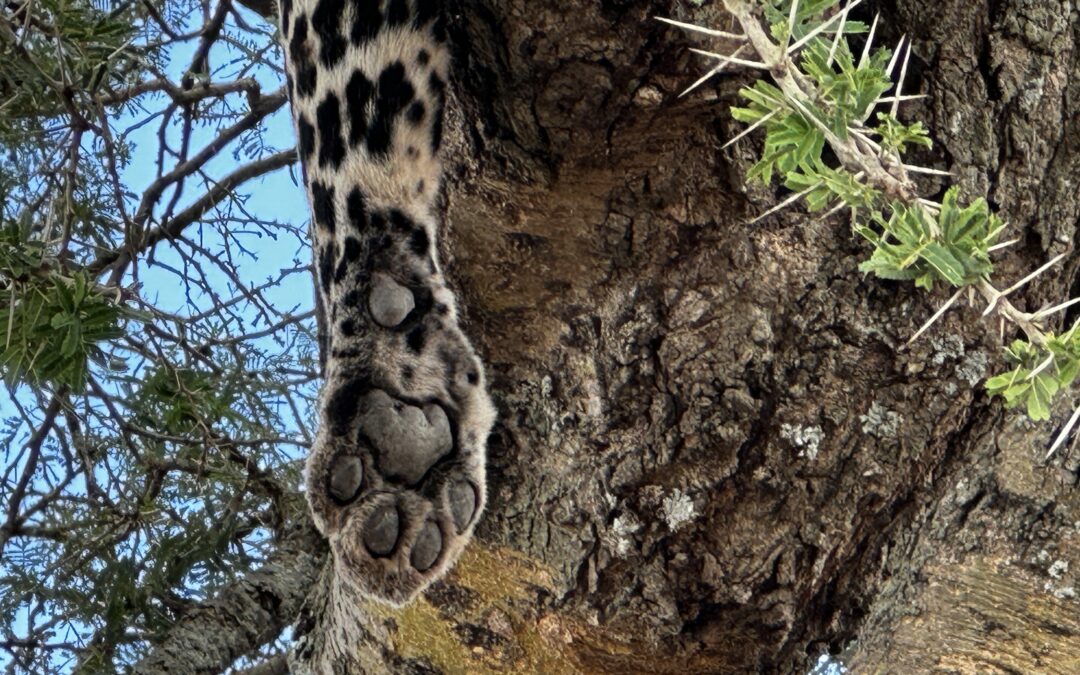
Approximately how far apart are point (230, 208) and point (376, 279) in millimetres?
1454

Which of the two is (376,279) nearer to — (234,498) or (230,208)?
(234,498)

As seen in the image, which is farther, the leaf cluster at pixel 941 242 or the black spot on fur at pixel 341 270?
the black spot on fur at pixel 341 270

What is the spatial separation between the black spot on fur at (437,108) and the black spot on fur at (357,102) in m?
0.09

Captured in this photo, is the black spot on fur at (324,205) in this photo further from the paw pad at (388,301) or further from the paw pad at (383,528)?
the paw pad at (383,528)

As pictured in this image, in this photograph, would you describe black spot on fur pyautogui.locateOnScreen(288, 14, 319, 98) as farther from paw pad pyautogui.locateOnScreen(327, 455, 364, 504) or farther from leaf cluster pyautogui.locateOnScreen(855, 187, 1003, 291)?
leaf cluster pyautogui.locateOnScreen(855, 187, 1003, 291)

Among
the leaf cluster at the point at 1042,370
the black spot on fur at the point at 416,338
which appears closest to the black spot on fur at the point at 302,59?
the black spot on fur at the point at 416,338

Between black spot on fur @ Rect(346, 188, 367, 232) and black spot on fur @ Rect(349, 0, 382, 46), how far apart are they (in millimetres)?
185

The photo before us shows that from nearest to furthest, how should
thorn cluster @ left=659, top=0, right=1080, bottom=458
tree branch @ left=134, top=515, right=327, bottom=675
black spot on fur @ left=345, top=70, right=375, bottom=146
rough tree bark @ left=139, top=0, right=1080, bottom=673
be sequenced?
thorn cluster @ left=659, top=0, right=1080, bottom=458, rough tree bark @ left=139, top=0, right=1080, bottom=673, black spot on fur @ left=345, top=70, right=375, bottom=146, tree branch @ left=134, top=515, right=327, bottom=675

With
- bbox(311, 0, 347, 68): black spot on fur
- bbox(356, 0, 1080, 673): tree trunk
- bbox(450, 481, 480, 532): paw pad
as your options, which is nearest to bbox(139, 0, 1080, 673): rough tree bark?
bbox(356, 0, 1080, 673): tree trunk

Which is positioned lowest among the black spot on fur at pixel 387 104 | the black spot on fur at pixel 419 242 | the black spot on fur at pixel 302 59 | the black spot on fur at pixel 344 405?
the black spot on fur at pixel 344 405

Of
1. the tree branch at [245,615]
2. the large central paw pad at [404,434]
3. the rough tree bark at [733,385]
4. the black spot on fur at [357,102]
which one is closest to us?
the rough tree bark at [733,385]

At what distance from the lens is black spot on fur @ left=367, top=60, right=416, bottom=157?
166 centimetres

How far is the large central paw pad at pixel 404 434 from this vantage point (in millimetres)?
1589

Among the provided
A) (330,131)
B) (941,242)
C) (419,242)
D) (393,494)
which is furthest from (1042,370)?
(330,131)
